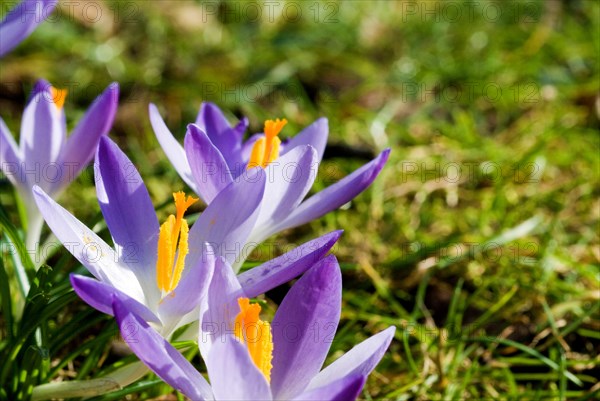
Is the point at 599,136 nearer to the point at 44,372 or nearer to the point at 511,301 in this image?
the point at 511,301

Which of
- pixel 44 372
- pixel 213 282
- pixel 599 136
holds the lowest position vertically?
pixel 599 136

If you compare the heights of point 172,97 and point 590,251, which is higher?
point 172,97

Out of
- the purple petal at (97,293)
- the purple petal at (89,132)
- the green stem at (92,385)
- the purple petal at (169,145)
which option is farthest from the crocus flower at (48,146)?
the purple petal at (97,293)

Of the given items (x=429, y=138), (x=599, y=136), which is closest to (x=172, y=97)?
(x=429, y=138)

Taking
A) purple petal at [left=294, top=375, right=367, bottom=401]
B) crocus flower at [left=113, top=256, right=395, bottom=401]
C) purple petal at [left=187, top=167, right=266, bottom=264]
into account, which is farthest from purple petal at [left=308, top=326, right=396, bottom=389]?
purple petal at [left=187, top=167, right=266, bottom=264]

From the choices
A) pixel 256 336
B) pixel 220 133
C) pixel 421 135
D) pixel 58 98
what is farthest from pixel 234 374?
pixel 421 135

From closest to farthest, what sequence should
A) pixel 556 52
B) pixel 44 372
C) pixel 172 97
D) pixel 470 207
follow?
pixel 44 372
pixel 470 207
pixel 172 97
pixel 556 52

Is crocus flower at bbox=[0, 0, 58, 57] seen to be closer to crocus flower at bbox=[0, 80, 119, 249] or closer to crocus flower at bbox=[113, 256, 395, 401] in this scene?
crocus flower at bbox=[0, 80, 119, 249]
